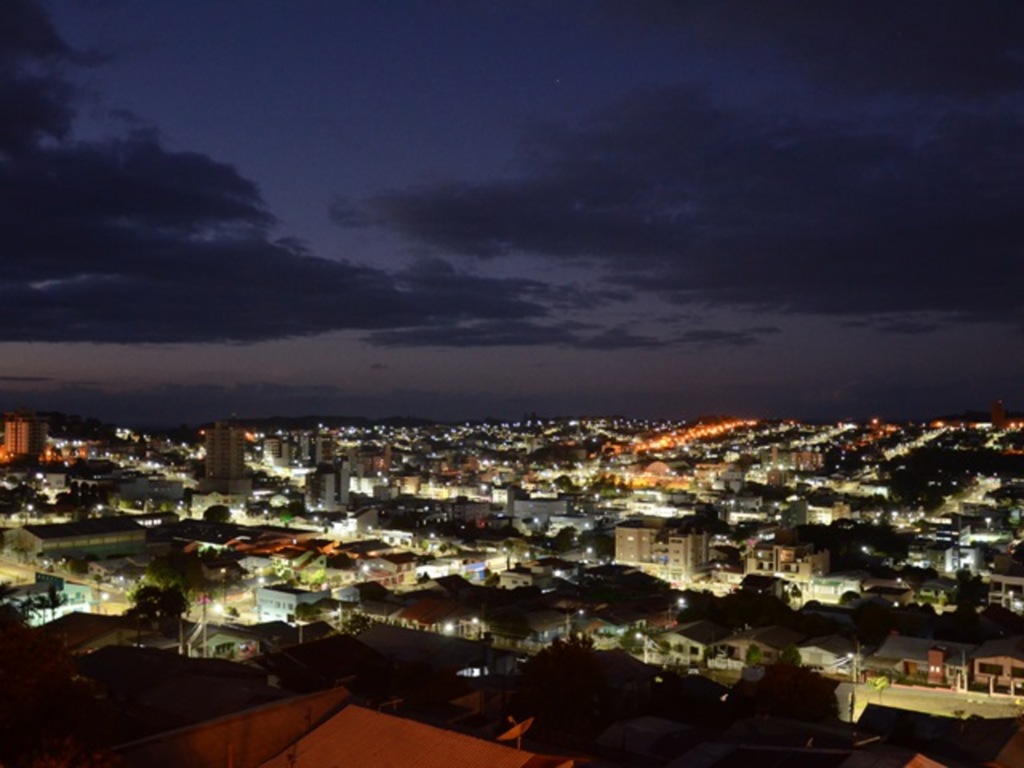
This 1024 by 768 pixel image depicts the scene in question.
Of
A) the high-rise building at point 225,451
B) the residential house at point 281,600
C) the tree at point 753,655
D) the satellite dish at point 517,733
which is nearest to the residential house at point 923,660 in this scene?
the tree at point 753,655

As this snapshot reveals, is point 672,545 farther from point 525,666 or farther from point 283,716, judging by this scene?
point 283,716

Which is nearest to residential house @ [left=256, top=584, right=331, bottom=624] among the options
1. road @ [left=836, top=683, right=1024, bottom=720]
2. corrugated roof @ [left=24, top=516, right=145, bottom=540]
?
corrugated roof @ [left=24, top=516, right=145, bottom=540]

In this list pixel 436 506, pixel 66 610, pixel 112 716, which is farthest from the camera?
pixel 436 506

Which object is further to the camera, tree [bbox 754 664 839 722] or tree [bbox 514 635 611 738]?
tree [bbox 754 664 839 722]

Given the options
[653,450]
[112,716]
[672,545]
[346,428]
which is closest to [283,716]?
[112,716]

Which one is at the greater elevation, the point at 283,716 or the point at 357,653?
the point at 283,716

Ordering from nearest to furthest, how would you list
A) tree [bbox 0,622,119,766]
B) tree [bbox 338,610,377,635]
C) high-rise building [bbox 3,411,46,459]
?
tree [bbox 0,622,119,766] → tree [bbox 338,610,377,635] → high-rise building [bbox 3,411,46,459]

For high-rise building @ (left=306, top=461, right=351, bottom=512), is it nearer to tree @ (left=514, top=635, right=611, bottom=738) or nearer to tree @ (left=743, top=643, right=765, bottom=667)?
tree @ (left=743, top=643, right=765, bottom=667)
